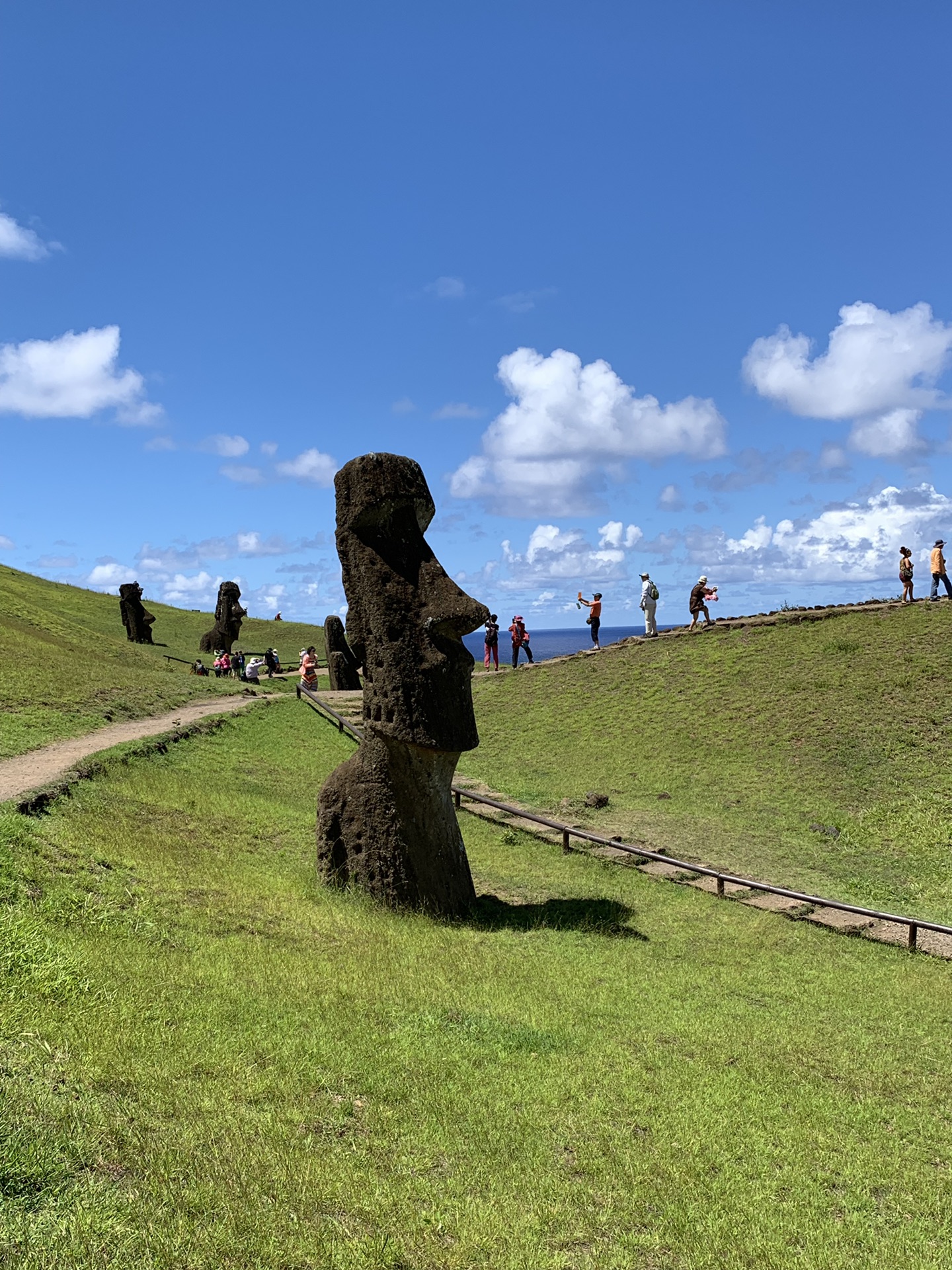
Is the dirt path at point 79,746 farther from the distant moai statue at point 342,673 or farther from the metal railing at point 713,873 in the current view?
the metal railing at point 713,873

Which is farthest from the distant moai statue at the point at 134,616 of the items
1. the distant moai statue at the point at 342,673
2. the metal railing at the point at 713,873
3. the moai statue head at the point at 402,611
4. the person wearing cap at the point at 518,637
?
the moai statue head at the point at 402,611

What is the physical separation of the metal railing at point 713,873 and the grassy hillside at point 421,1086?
31.8 inches

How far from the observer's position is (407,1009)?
7.22m

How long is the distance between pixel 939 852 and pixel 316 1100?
13.8 metres

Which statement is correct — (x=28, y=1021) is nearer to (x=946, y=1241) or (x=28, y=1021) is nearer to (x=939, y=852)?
(x=946, y=1241)

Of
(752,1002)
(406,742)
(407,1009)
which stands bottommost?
(752,1002)

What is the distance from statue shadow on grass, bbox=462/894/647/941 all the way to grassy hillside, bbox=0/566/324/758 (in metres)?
8.79

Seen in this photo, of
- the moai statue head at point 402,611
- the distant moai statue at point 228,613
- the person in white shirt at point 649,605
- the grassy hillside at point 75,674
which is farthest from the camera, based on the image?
the distant moai statue at point 228,613

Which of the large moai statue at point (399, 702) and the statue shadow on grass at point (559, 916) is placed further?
the statue shadow on grass at point (559, 916)

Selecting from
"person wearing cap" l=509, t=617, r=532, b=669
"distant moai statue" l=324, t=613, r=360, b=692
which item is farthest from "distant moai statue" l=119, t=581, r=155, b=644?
"person wearing cap" l=509, t=617, r=532, b=669

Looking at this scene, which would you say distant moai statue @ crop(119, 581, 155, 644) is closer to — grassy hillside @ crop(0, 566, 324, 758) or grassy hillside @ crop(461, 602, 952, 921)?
grassy hillside @ crop(0, 566, 324, 758)

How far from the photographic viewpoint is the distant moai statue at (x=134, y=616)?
40.6 metres

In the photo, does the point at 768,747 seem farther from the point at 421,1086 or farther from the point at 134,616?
the point at 134,616

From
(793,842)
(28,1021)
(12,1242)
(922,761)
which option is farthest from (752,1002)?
(922,761)
